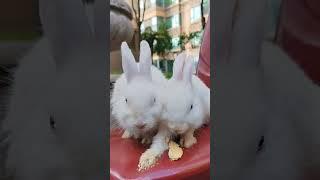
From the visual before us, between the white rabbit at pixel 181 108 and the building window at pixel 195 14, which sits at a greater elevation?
the building window at pixel 195 14

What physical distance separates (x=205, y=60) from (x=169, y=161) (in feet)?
0.97

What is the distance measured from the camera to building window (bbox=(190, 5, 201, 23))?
127 centimetres

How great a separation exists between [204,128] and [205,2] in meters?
0.35

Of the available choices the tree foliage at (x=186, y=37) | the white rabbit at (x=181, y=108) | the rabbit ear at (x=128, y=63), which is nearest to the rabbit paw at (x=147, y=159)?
the white rabbit at (x=181, y=108)

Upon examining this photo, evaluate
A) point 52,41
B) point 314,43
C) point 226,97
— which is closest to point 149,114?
point 226,97

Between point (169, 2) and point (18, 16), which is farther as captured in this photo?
point (169, 2)

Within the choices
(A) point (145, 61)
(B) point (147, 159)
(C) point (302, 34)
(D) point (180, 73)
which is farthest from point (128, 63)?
(C) point (302, 34)

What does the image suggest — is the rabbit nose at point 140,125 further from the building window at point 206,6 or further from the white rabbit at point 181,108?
the building window at point 206,6

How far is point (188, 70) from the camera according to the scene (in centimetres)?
125

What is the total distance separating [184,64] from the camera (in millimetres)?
1239

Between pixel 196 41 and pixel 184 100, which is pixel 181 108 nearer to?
pixel 184 100

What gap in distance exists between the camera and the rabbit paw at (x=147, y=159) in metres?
1.22

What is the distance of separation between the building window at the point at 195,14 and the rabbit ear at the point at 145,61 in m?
0.17

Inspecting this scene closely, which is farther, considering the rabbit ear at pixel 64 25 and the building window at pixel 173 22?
the building window at pixel 173 22
